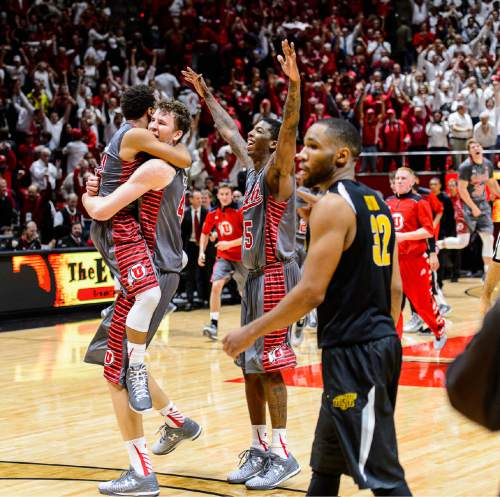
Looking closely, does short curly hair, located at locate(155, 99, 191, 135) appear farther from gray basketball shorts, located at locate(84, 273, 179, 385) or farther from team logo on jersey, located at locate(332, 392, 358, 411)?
team logo on jersey, located at locate(332, 392, 358, 411)

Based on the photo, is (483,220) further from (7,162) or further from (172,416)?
(172,416)

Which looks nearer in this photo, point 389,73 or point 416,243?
point 416,243

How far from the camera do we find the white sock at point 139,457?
5613 millimetres

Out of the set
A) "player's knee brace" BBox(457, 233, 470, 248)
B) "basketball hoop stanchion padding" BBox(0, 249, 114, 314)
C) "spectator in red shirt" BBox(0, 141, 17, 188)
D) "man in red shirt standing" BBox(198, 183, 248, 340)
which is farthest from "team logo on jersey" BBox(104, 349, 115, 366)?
"spectator in red shirt" BBox(0, 141, 17, 188)

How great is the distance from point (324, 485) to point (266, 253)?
2.30 meters

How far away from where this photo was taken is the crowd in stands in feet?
57.0

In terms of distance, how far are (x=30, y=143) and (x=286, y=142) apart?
1299 cm

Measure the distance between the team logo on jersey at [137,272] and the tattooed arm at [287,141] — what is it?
0.88m

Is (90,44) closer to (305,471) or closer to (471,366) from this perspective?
(305,471)

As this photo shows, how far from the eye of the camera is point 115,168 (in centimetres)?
580

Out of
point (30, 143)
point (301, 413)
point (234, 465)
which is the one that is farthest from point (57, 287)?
point (234, 465)

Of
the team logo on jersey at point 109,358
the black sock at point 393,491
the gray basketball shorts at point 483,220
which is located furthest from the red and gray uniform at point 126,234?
the gray basketball shorts at point 483,220

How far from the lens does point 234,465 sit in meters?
6.24

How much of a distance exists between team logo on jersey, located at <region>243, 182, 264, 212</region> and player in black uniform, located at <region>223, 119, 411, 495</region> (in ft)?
6.07
